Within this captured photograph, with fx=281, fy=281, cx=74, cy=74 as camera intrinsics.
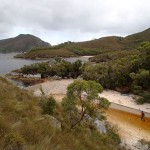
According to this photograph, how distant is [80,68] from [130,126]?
46.0 m

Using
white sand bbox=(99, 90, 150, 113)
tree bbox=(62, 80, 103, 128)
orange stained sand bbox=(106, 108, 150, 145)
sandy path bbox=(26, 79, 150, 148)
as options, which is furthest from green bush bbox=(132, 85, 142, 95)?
tree bbox=(62, 80, 103, 128)

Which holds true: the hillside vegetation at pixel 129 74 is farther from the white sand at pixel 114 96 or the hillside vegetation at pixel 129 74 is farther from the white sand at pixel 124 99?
the white sand at pixel 114 96

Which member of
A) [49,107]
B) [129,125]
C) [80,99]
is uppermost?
[49,107]

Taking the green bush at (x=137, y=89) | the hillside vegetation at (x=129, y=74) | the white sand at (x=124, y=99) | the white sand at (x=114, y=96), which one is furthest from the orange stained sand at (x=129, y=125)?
the green bush at (x=137, y=89)

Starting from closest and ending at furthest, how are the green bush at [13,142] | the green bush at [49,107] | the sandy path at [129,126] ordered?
the green bush at [13,142], the green bush at [49,107], the sandy path at [129,126]

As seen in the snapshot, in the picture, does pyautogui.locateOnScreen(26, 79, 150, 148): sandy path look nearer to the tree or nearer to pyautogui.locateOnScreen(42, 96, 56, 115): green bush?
the tree

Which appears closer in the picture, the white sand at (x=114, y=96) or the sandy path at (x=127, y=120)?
the sandy path at (x=127, y=120)

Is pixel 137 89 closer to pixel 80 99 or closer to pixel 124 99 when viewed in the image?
pixel 124 99

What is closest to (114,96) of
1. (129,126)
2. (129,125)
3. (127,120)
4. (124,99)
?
(124,99)

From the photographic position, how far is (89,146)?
14062 mm

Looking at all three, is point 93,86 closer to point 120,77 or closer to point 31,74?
point 120,77

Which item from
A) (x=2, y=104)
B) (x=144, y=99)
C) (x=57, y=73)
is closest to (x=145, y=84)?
(x=144, y=99)

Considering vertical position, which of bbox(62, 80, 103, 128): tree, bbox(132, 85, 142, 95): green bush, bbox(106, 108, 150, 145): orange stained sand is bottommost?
bbox(106, 108, 150, 145): orange stained sand

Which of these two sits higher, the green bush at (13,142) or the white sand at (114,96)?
the green bush at (13,142)
